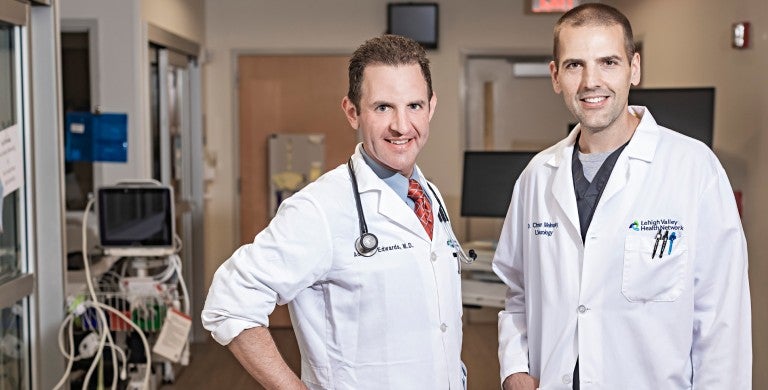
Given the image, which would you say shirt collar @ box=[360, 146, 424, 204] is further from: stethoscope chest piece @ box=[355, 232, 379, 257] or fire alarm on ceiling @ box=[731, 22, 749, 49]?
fire alarm on ceiling @ box=[731, 22, 749, 49]

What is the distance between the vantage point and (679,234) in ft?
5.94

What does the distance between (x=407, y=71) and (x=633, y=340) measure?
71cm

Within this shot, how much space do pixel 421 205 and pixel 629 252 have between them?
43 centimetres

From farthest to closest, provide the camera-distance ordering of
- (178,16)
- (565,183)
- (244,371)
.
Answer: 1. (178,16)
2. (244,371)
3. (565,183)

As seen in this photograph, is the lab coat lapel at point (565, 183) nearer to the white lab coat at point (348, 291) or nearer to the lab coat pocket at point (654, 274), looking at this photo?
the lab coat pocket at point (654, 274)

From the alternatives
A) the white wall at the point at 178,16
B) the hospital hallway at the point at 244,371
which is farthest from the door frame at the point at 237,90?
the hospital hallway at the point at 244,371

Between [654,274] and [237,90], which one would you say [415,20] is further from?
[654,274]

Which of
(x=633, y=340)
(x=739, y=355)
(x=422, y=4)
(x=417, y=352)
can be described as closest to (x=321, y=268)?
(x=417, y=352)

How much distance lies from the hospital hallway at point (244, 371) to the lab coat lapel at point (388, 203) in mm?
3249

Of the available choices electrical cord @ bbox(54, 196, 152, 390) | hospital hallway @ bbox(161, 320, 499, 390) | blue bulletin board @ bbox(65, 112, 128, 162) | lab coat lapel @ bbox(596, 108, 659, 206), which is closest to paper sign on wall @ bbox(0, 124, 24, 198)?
electrical cord @ bbox(54, 196, 152, 390)

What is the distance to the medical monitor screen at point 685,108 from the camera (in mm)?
3852

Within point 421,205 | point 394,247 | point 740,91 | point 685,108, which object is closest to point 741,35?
point 740,91

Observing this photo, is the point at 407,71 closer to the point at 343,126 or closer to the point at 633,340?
the point at 633,340

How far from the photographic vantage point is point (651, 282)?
1806mm
